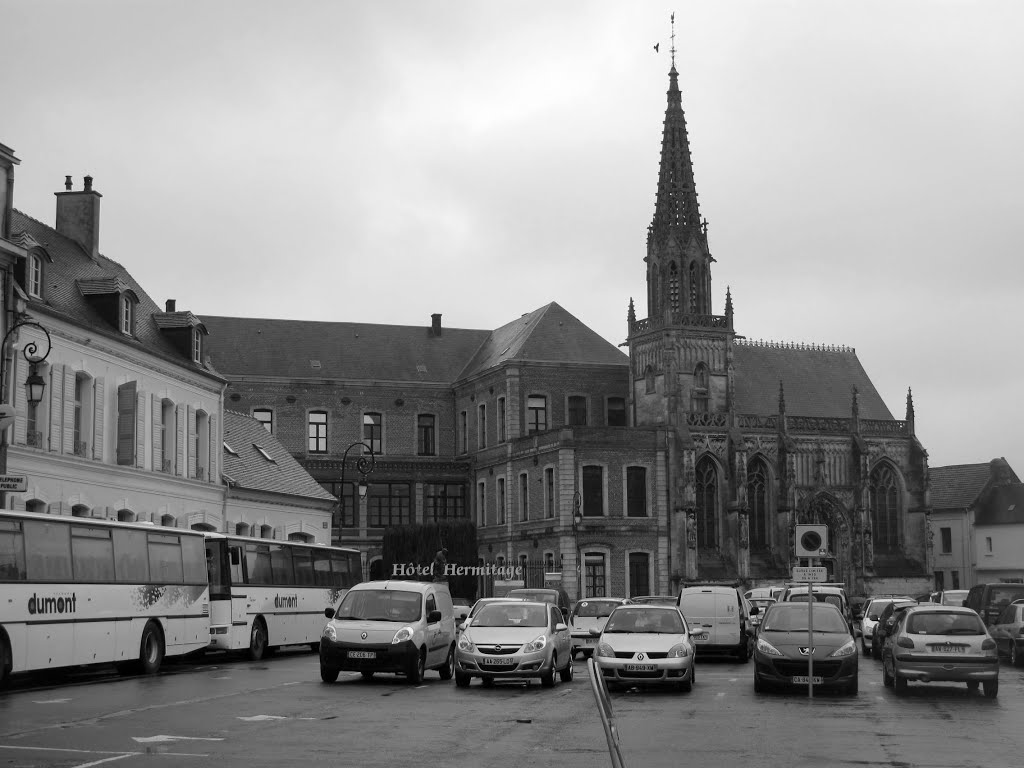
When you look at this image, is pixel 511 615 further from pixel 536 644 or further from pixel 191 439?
pixel 191 439

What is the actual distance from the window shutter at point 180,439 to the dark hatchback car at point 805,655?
84.0 ft

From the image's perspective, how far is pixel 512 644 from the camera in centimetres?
2361

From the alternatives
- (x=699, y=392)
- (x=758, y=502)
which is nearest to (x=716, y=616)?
(x=699, y=392)

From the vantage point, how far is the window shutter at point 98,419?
3894 centimetres

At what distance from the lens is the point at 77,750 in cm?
1412

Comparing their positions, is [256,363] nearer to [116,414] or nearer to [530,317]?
[530,317]

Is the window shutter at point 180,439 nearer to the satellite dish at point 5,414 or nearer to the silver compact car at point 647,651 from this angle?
the satellite dish at point 5,414

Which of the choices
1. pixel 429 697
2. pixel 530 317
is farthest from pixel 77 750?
pixel 530 317

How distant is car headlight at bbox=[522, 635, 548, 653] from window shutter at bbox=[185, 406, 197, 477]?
24377 mm

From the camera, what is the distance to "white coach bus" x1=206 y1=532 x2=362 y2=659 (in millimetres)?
30734

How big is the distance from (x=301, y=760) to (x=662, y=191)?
63.6 m

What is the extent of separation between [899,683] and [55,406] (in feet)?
73.3

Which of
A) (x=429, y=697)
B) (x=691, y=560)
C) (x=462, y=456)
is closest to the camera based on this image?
(x=429, y=697)

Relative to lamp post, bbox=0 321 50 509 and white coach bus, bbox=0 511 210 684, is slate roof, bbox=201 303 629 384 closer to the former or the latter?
lamp post, bbox=0 321 50 509
